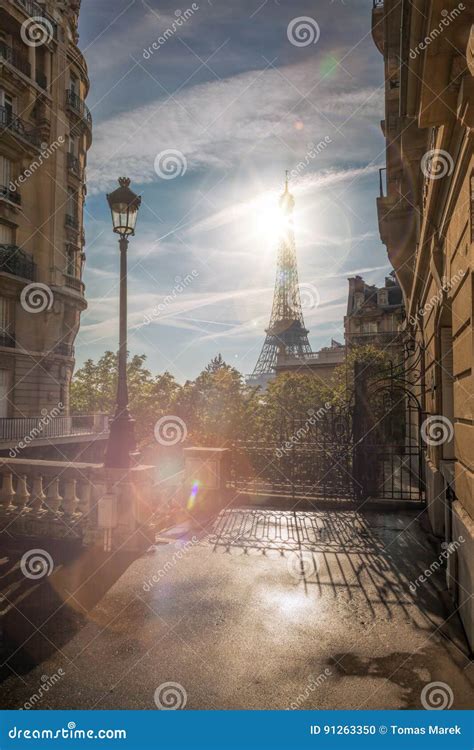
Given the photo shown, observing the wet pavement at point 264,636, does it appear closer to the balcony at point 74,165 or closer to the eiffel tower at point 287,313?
the balcony at point 74,165

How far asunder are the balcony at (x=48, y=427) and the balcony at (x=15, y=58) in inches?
786

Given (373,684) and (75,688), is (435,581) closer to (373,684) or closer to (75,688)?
(373,684)

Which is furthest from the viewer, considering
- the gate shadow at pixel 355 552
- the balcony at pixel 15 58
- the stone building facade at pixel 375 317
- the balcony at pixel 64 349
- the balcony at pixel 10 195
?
the stone building facade at pixel 375 317

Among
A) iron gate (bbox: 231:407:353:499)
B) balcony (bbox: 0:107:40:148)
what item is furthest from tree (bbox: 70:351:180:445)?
iron gate (bbox: 231:407:353:499)

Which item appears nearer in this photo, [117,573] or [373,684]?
[373,684]

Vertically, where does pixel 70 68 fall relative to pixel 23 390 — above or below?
above

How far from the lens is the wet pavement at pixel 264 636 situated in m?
3.74

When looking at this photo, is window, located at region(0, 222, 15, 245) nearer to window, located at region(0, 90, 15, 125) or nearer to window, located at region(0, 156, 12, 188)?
window, located at region(0, 156, 12, 188)

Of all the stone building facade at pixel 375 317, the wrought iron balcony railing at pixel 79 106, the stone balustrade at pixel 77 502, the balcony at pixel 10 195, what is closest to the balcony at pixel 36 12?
the wrought iron balcony railing at pixel 79 106

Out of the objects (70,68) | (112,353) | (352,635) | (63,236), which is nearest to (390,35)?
(352,635)

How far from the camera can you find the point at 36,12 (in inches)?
1041

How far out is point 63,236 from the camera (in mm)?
28344

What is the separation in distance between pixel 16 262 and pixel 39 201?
15.8ft

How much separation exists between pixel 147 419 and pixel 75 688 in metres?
28.1
